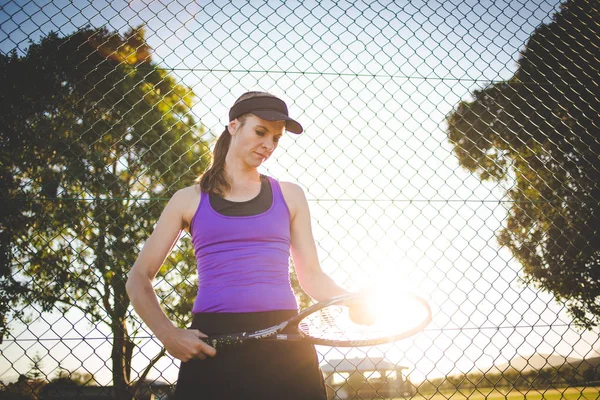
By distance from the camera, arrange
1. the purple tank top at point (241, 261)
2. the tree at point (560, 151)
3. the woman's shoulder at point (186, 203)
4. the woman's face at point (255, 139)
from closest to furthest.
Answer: the purple tank top at point (241, 261)
the woman's shoulder at point (186, 203)
the woman's face at point (255, 139)
the tree at point (560, 151)

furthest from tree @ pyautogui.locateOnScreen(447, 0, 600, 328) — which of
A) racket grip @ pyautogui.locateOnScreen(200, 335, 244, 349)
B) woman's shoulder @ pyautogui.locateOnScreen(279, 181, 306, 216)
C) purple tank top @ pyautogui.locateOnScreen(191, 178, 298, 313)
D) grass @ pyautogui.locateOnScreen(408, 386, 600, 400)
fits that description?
racket grip @ pyautogui.locateOnScreen(200, 335, 244, 349)

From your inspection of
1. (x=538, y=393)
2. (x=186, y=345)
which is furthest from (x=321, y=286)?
(x=538, y=393)

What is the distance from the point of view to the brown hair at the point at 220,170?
5.19 ft

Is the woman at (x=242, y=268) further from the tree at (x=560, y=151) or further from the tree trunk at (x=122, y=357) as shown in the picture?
the tree at (x=560, y=151)

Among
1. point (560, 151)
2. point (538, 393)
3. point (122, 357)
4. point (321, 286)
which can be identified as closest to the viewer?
point (321, 286)

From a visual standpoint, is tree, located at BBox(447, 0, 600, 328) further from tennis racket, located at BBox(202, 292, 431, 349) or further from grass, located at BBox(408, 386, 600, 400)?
tennis racket, located at BBox(202, 292, 431, 349)

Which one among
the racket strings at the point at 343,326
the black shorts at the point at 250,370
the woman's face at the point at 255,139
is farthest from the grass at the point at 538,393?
the woman's face at the point at 255,139

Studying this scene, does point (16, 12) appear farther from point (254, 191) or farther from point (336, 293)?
point (336, 293)

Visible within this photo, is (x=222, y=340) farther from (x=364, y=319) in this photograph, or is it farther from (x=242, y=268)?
(x=364, y=319)

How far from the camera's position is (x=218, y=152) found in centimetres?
180

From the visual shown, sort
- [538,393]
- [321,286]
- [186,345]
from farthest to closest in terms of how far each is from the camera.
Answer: [538,393] → [321,286] → [186,345]

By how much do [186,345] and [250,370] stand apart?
238 millimetres

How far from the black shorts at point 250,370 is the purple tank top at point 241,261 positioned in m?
0.04

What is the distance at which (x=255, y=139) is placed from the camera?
5.40 ft
